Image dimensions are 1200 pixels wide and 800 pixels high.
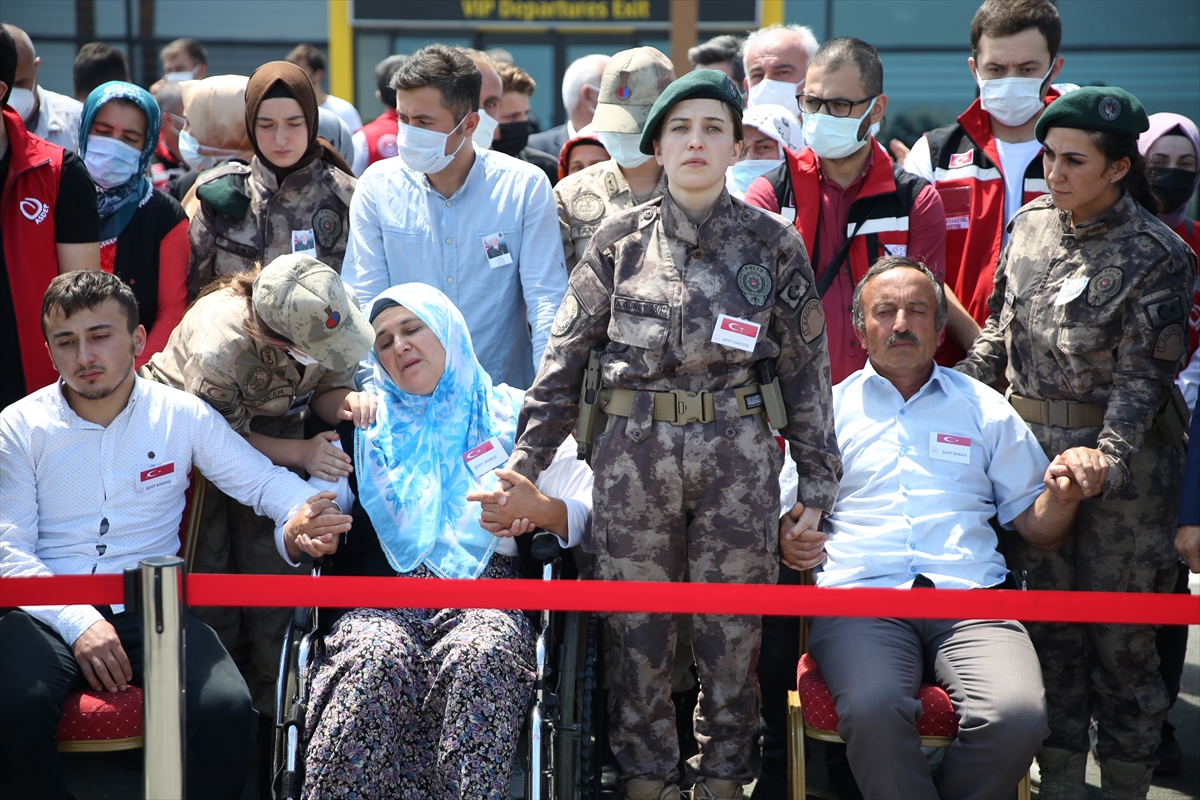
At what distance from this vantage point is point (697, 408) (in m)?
2.83

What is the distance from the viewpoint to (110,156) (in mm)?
3848

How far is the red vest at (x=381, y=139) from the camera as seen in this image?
5.67 metres

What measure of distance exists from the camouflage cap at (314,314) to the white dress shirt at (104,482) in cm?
37

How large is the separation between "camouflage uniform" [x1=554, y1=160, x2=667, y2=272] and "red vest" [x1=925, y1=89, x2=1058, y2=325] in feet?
3.73

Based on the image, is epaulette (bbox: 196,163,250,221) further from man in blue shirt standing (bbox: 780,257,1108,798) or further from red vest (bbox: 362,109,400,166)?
man in blue shirt standing (bbox: 780,257,1108,798)

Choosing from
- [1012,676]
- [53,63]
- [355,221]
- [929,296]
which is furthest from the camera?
[53,63]

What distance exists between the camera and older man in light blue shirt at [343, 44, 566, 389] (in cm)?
371

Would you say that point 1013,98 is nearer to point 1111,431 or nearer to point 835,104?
point 835,104

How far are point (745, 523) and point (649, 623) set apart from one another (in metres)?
0.38

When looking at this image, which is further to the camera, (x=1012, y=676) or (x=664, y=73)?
(x=664, y=73)

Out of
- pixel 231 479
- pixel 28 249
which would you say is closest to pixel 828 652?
pixel 231 479

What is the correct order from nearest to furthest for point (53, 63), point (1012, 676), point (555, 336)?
point (1012, 676) < point (555, 336) < point (53, 63)

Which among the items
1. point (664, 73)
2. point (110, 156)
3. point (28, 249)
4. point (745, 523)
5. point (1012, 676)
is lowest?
point (1012, 676)

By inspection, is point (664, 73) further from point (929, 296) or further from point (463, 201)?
point (929, 296)
